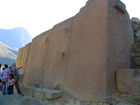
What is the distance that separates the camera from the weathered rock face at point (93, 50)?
383cm

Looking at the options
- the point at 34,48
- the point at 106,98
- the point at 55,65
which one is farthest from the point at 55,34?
the point at 106,98

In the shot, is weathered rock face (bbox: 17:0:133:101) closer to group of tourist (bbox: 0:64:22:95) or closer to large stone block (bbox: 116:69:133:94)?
large stone block (bbox: 116:69:133:94)

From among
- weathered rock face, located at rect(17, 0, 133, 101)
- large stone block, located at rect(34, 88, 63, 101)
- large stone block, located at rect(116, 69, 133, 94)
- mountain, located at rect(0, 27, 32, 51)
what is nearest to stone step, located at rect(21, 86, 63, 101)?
large stone block, located at rect(34, 88, 63, 101)

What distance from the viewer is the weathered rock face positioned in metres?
3.83

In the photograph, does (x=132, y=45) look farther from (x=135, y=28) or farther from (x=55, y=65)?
(x=55, y=65)

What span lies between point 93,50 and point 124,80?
1.08 m

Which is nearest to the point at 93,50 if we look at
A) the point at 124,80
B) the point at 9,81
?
the point at 124,80

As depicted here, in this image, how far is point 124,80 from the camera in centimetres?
368

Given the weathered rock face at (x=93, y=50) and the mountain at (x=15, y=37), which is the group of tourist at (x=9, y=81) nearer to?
Answer: the weathered rock face at (x=93, y=50)

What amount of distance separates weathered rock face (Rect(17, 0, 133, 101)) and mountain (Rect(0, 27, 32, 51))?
81.0 m

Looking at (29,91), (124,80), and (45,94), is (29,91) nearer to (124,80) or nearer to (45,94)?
(45,94)

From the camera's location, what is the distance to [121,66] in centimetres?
412

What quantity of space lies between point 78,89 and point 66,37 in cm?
203

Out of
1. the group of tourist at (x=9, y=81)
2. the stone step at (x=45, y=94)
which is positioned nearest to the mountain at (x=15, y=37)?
the group of tourist at (x=9, y=81)
